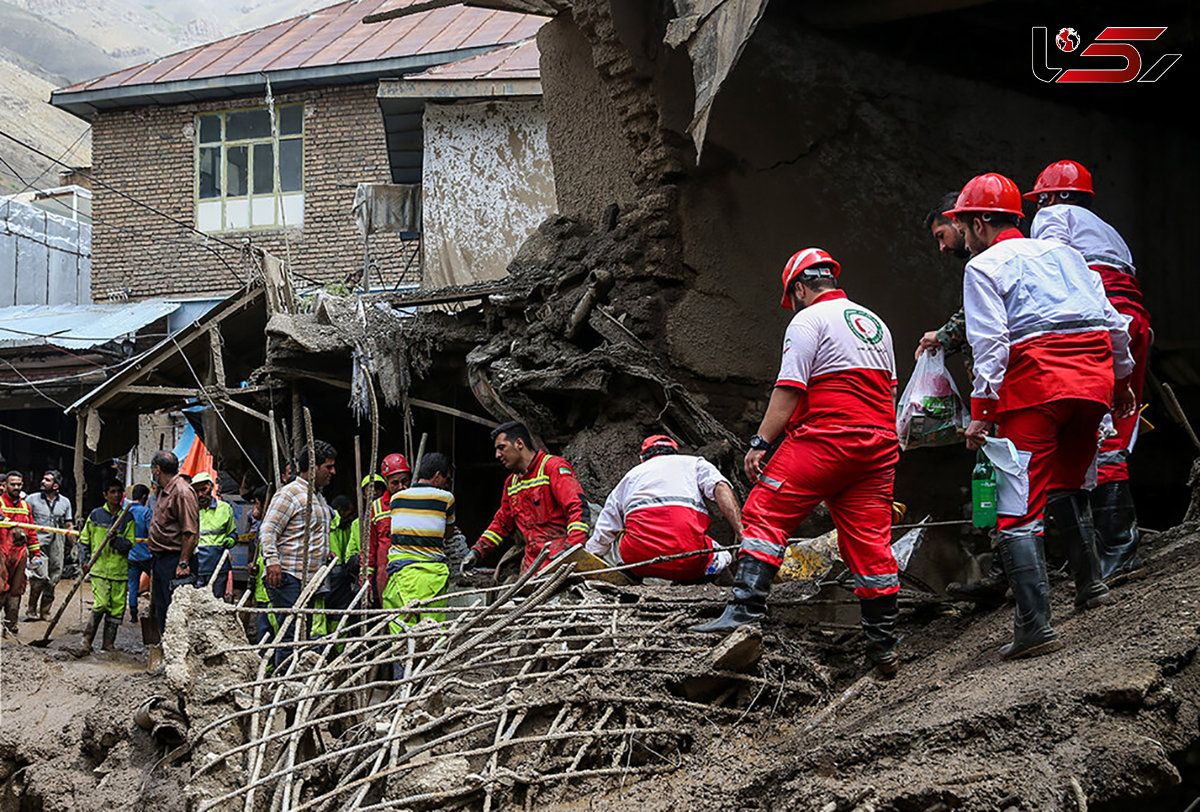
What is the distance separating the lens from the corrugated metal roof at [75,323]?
1739cm

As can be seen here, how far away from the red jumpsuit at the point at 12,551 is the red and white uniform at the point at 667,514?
829 centimetres

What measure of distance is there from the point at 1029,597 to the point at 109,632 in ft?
30.8

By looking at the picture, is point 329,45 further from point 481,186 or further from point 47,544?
point 47,544

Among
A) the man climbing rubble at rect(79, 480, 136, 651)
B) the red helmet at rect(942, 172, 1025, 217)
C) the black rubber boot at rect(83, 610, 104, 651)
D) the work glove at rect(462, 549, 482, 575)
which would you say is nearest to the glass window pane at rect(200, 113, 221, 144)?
the man climbing rubble at rect(79, 480, 136, 651)

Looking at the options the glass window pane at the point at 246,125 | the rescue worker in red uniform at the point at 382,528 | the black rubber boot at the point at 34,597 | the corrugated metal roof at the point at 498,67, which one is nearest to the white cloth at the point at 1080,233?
the rescue worker in red uniform at the point at 382,528

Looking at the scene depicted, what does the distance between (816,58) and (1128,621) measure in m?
4.68

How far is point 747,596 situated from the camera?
15.8 ft

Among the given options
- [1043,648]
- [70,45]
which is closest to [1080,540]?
[1043,648]

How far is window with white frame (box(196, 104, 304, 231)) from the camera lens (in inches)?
783

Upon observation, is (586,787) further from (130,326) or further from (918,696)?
(130,326)

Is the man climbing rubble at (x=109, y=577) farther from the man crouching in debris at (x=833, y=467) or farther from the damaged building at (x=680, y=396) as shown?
the man crouching in debris at (x=833, y=467)

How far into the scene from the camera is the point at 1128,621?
→ 13.3 ft

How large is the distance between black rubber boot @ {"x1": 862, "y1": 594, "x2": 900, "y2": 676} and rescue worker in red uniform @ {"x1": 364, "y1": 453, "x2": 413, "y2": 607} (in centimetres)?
453

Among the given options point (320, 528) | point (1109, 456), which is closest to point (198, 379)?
point (320, 528)
